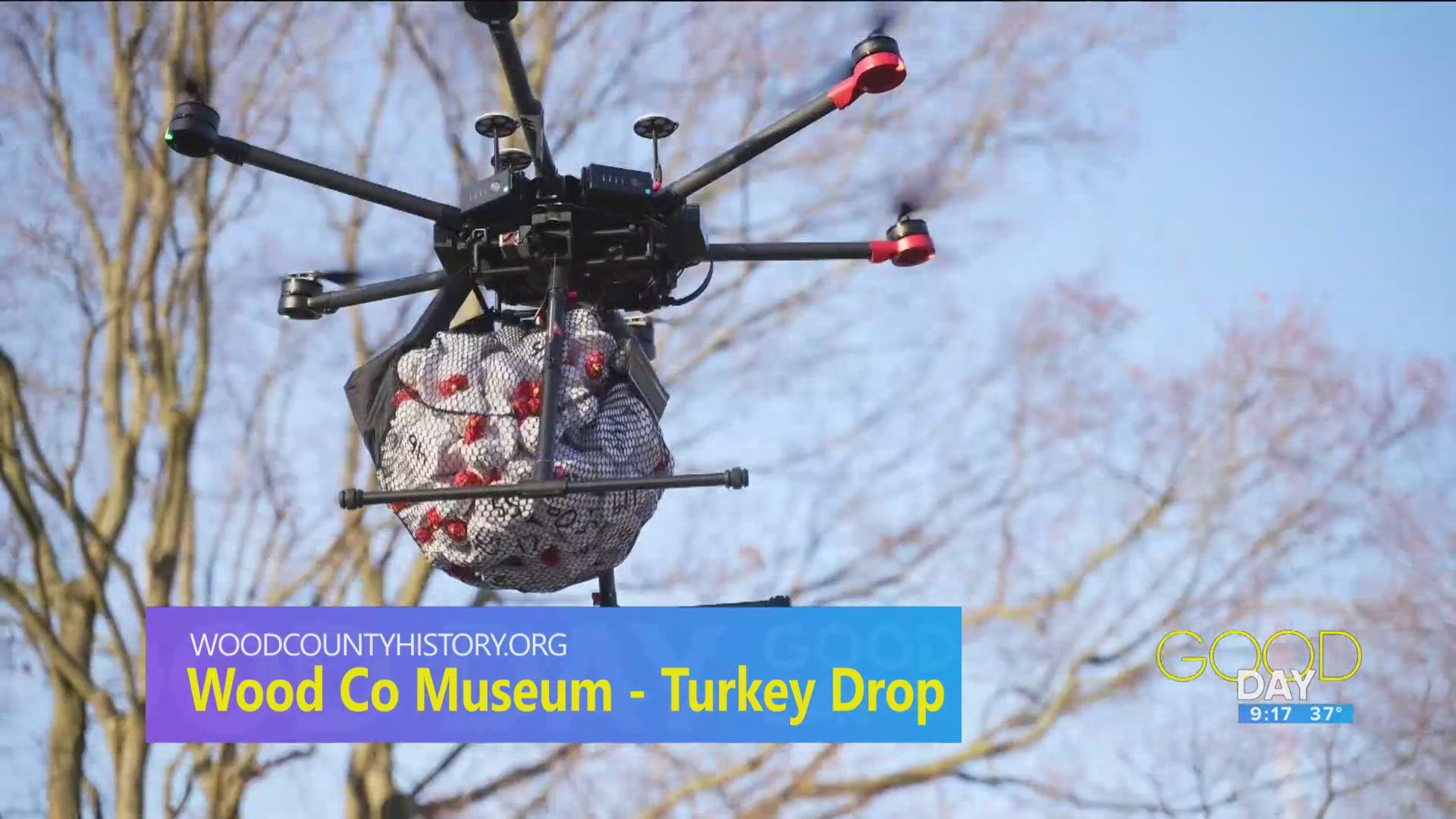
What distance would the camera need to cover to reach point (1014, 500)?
18.4 ft

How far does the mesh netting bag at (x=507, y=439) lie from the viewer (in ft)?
5.48

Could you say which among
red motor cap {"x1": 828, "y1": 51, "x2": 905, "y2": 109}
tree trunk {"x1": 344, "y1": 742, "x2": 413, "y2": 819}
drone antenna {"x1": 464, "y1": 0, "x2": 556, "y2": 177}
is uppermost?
tree trunk {"x1": 344, "y1": 742, "x2": 413, "y2": 819}

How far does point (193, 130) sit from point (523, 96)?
0.38 metres

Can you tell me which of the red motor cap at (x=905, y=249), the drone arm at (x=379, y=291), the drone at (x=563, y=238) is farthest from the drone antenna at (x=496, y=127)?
the red motor cap at (x=905, y=249)

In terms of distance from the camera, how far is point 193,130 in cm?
164

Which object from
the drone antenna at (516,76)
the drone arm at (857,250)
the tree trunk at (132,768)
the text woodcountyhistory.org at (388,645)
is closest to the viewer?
the drone antenna at (516,76)

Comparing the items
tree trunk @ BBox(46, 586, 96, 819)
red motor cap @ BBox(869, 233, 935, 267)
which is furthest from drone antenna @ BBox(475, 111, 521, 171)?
tree trunk @ BBox(46, 586, 96, 819)

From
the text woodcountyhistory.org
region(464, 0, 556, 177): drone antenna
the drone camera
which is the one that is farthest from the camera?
the text woodcountyhistory.org

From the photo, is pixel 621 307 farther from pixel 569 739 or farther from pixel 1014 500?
pixel 1014 500

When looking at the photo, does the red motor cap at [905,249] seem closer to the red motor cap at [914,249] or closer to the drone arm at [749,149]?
the red motor cap at [914,249]

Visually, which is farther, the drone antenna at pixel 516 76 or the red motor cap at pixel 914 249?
the red motor cap at pixel 914 249

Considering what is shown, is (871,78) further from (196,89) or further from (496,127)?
(196,89)

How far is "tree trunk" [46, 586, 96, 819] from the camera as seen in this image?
4922 millimetres

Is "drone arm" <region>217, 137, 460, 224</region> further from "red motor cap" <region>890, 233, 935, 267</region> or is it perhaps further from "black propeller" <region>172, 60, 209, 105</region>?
"red motor cap" <region>890, 233, 935, 267</region>
